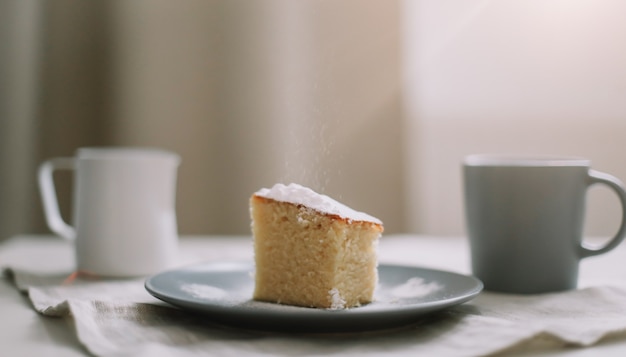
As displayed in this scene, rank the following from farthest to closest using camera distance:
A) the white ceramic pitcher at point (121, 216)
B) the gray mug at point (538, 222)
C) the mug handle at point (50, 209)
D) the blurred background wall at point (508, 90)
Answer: the blurred background wall at point (508, 90) < the mug handle at point (50, 209) < the white ceramic pitcher at point (121, 216) < the gray mug at point (538, 222)

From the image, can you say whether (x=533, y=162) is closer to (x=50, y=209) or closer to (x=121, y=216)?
(x=121, y=216)

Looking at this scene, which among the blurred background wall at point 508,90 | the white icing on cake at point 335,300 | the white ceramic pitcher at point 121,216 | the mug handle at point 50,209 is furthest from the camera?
the blurred background wall at point 508,90

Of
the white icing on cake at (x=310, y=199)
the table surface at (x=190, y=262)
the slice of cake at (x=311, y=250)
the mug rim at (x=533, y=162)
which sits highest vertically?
the mug rim at (x=533, y=162)

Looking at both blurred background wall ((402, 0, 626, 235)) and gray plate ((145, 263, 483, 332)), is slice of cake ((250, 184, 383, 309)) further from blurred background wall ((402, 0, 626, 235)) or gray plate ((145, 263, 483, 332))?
blurred background wall ((402, 0, 626, 235))

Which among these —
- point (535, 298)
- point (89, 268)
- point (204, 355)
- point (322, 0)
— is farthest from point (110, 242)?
point (322, 0)

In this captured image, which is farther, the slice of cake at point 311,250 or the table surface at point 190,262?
the slice of cake at point 311,250

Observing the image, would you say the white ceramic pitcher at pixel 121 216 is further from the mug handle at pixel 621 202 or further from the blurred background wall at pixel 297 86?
the blurred background wall at pixel 297 86

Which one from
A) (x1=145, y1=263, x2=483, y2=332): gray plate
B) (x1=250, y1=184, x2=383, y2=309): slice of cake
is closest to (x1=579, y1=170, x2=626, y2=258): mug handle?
(x1=145, y1=263, x2=483, y2=332): gray plate

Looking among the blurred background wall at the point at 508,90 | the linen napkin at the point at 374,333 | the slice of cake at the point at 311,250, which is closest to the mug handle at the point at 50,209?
the linen napkin at the point at 374,333
